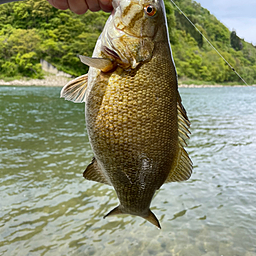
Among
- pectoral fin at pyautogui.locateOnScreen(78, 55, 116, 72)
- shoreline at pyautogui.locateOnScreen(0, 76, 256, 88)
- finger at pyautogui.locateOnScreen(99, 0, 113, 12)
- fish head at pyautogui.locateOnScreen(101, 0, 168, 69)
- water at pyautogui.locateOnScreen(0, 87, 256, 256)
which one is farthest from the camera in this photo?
shoreline at pyautogui.locateOnScreen(0, 76, 256, 88)

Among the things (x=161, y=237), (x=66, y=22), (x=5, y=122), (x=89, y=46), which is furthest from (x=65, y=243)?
(x=66, y=22)

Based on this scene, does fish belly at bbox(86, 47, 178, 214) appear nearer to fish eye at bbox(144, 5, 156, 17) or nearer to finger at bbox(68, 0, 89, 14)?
fish eye at bbox(144, 5, 156, 17)

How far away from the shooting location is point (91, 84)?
6.10 ft

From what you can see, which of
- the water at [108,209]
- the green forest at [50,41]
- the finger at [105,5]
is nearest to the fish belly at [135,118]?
the finger at [105,5]

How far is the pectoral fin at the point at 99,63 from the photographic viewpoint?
5.27 feet

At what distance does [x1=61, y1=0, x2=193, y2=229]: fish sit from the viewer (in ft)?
5.75

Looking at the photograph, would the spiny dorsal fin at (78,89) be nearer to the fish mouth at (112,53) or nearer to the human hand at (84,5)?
the fish mouth at (112,53)

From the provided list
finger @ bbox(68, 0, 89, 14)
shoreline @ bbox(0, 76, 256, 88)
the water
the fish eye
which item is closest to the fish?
the fish eye

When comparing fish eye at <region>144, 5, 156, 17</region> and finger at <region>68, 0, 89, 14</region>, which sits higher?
finger at <region>68, 0, 89, 14</region>

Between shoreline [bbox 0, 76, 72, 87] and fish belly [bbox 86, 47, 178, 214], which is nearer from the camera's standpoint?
fish belly [bbox 86, 47, 178, 214]

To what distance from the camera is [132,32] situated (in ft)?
5.83

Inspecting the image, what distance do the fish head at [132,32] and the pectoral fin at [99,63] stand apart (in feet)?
0.19

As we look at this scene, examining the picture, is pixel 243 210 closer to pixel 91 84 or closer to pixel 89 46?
pixel 91 84

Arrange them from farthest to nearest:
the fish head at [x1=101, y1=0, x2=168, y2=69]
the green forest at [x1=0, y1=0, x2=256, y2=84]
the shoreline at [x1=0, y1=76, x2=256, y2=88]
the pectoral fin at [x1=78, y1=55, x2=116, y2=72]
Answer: the green forest at [x1=0, y1=0, x2=256, y2=84] → the shoreline at [x1=0, y1=76, x2=256, y2=88] → the fish head at [x1=101, y1=0, x2=168, y2=69] → the pectoral fin at [x1=78, y1=55, x2=116, y2=72]
